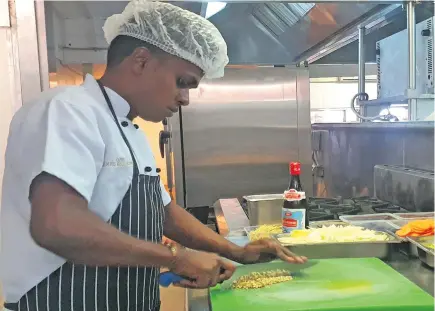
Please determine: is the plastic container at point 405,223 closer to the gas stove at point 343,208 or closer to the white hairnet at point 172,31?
the gas stove at point 343,208

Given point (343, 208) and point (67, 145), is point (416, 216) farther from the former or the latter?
point (67, 145)

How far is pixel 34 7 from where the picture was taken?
4.24ft

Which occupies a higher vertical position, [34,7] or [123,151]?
[34,7]

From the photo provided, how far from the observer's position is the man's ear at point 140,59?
Answer: 98 cm

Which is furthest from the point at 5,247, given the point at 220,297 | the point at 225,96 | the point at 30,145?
the point at 225,96

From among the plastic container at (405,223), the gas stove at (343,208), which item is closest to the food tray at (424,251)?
the plastic container at (405,223)

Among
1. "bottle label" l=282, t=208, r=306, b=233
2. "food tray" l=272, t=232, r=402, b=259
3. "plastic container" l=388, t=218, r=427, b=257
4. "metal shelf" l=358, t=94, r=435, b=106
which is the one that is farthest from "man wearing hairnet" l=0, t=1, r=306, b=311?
"metal shelf" l=358, t=94, r=435, b=106

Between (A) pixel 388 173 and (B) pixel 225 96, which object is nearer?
(A) pixel 388 173

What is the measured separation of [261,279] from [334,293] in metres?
0.16

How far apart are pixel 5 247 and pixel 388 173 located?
1.59 meters

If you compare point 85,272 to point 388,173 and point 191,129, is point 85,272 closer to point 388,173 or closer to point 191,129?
point 388,173

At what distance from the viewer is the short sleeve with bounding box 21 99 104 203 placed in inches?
30.4

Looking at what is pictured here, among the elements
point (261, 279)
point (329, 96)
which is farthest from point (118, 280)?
point (329, 96)

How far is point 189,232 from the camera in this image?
122 cm
